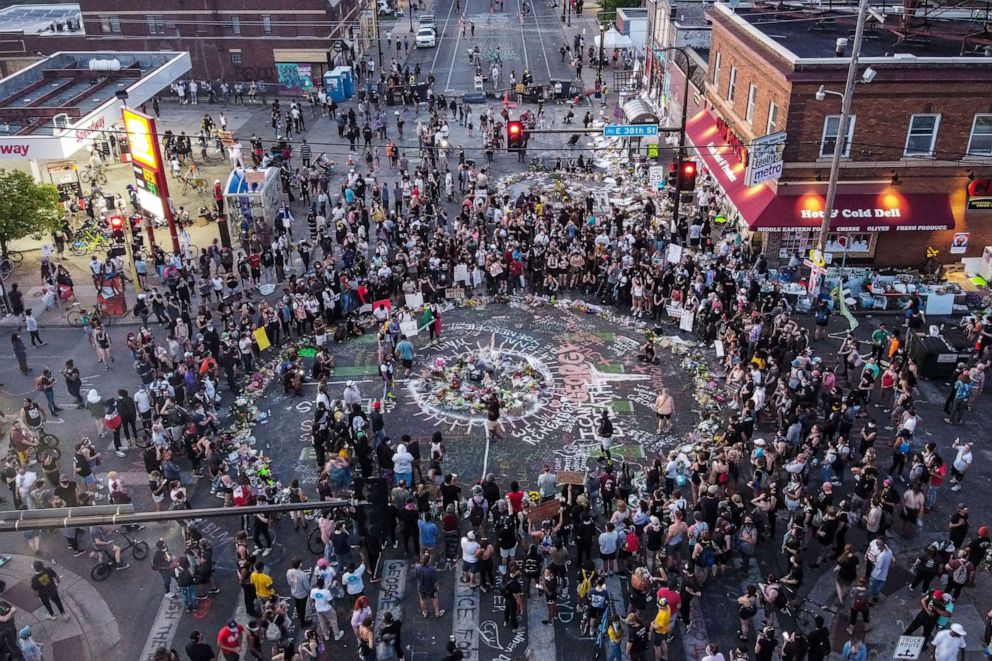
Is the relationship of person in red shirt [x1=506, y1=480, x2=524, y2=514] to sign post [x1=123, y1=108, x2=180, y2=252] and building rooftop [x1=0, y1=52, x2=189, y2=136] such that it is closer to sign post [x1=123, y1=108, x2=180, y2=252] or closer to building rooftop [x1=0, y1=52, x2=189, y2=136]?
sign post [x1=123, y1=108, x2=180, y2=252]

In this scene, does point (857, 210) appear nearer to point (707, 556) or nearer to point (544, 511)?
point (707, 556)

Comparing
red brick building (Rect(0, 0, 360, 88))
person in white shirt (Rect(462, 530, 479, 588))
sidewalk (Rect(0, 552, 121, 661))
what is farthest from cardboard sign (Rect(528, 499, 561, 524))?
red brick building (Rect(0, 0, 360, 88))

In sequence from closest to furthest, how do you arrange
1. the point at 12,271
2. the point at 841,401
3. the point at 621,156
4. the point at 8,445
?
1. the point at 841,401
2. the point at 8,445
3. the point at 12,271
4. the point at 621,156

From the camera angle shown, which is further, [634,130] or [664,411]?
[634,130]

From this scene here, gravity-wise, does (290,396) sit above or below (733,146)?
below

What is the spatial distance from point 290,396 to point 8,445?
746 cm

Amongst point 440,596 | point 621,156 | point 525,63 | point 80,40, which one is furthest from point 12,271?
point 525,63

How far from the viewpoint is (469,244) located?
31406 mm

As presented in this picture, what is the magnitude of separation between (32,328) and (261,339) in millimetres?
7829

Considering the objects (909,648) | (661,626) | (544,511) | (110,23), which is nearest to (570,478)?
(544,511)

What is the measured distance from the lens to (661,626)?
1531cm

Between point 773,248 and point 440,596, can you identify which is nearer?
point 440,596

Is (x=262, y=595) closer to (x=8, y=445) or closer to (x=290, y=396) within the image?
(x=290, y=396)

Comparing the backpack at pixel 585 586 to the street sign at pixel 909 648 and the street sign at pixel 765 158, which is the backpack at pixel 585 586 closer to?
the street sign at pixel 909 648
